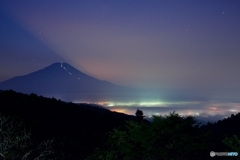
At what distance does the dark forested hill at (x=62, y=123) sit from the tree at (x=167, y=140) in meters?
6.52

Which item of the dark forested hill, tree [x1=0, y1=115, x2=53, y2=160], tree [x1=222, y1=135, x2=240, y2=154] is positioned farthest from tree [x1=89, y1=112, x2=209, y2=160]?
the dark forested hill

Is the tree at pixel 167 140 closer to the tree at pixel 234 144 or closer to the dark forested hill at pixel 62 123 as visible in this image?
the tree at pixel 234 144

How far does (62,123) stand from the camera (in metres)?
28.6

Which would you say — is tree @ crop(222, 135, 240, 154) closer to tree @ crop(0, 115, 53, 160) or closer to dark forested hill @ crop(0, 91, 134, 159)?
tree @ crop(0, 115, 53, 160)

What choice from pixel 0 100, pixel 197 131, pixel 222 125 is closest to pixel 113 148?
pixel 197 131

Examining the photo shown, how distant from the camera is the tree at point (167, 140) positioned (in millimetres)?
16125

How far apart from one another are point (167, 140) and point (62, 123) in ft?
46.9

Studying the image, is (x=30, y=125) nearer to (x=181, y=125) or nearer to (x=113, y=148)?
(x=113, y=148)

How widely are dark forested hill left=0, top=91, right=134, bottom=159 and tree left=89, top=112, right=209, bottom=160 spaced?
21.4 ft

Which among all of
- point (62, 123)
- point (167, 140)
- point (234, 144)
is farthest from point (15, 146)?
point (234, 144)

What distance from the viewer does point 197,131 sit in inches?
680

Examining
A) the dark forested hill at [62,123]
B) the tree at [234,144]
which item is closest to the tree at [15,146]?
the dark forested hill at [62,123]

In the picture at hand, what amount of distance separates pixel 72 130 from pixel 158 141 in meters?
12.1

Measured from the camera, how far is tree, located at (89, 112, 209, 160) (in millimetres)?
16125
